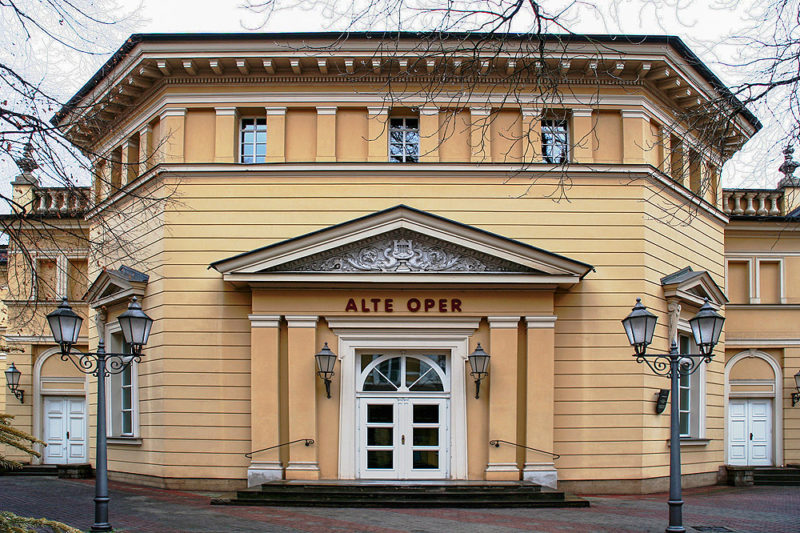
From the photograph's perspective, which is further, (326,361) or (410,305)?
(410,305)

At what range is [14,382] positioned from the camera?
2572 cm

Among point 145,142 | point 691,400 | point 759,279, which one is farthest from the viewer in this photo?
point 759,279

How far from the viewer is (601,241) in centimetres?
1912

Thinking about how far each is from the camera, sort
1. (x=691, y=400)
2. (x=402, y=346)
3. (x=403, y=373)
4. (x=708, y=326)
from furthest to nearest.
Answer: (x=691, y=400) → (x=403, y=373) → (x=402, y=346) → (x=708, y=326)

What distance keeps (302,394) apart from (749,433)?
44.4 ft

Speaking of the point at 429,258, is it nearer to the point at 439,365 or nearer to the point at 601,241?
the point at 439,365

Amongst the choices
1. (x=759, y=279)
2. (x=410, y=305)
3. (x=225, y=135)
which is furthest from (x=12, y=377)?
(x=759, y=279)

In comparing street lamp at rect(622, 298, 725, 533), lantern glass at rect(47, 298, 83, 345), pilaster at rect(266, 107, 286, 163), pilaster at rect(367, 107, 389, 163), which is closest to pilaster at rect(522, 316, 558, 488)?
pilaster at rect(367, 107, 389, 163)

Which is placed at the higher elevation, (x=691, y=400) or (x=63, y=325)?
(x=63, y=325)

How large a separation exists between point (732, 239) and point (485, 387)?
10.5 m

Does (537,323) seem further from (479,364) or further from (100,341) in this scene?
(100,341)

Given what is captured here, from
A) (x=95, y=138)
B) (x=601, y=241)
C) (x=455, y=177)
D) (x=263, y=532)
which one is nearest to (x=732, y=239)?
(x=601, y=241)

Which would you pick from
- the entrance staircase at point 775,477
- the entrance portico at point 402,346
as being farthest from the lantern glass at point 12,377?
the entrance staircase at point 775,477

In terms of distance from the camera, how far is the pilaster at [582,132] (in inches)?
759
